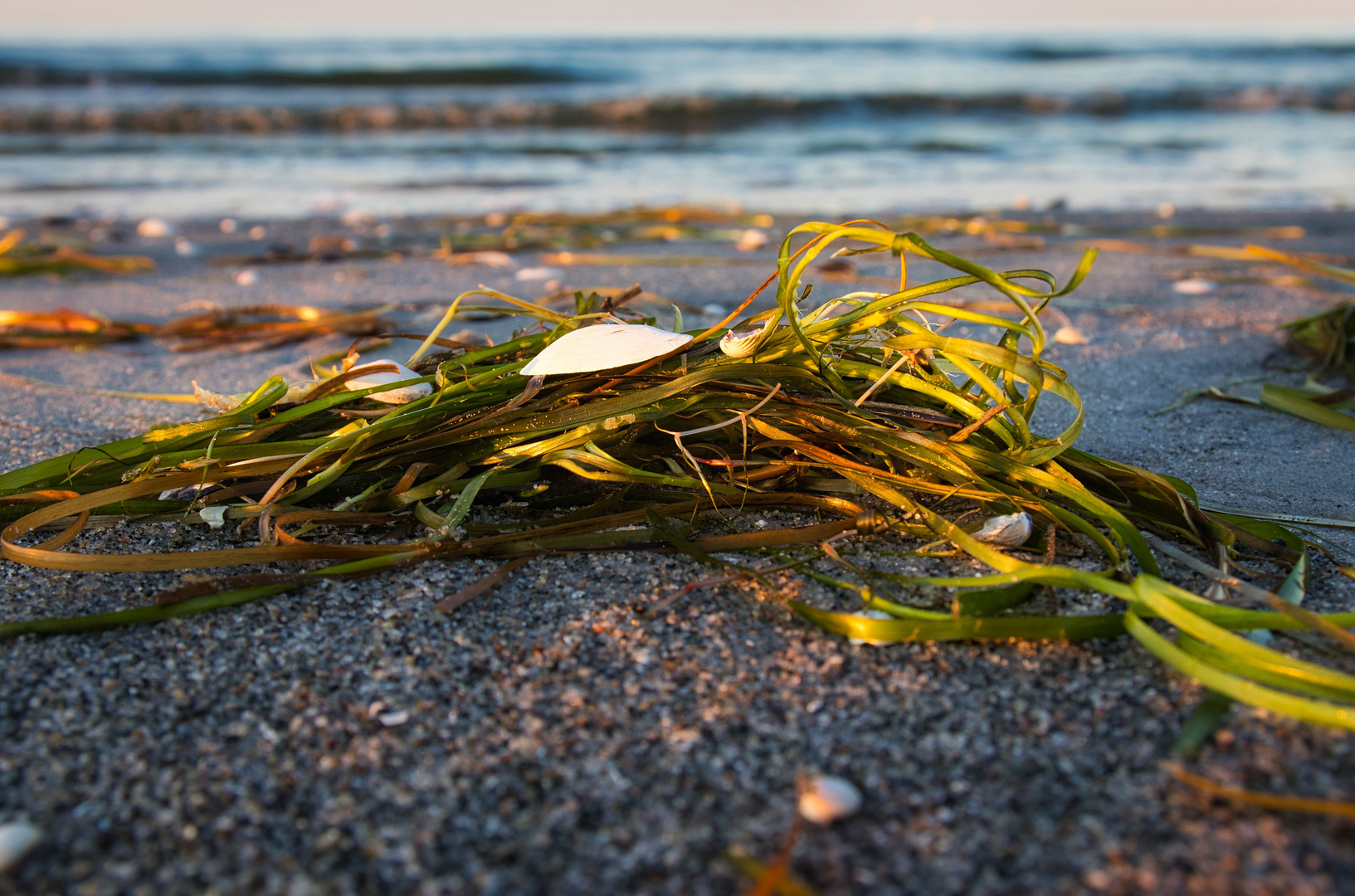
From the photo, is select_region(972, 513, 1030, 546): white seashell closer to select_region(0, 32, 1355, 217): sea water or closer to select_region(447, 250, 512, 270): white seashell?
select_region(447, 250, 512, 270): white seashell

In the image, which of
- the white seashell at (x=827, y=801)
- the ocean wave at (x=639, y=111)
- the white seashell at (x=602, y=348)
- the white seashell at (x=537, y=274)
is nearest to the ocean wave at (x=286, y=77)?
the ocean wave at (x=639, y=111)

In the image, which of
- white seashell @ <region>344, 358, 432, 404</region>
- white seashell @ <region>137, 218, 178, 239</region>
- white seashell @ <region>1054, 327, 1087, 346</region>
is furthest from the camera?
white seashell @ <region>137, 218, 178, 239</region>

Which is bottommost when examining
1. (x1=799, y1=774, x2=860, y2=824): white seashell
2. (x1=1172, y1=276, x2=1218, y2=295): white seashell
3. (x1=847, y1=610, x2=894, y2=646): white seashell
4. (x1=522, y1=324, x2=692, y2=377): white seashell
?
(x1=799, y1=774, x2=860, y2=824): white seashell

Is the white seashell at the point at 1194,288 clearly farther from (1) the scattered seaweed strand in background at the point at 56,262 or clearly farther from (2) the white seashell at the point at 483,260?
(1) the scattered seaweed strand in background at the point at 56,262

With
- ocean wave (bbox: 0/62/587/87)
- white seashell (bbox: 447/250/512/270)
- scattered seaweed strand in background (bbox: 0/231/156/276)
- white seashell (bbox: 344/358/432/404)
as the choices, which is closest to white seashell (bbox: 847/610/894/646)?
white seashell (bbox: 344/358/432/404)

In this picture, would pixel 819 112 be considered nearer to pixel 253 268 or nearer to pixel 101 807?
A: pixel 253 268
